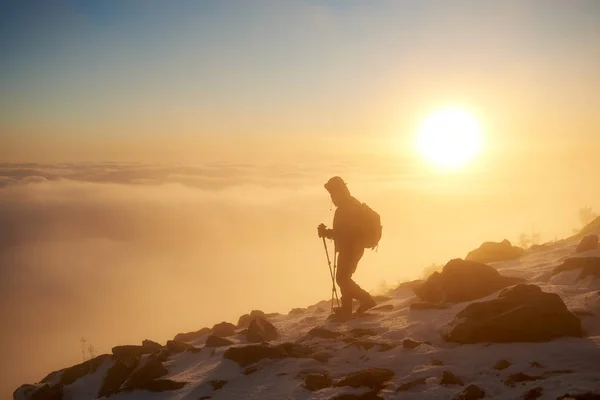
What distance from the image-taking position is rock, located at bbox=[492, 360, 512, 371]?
860 centimetres

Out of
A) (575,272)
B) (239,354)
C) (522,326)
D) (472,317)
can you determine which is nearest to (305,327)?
(239,354)

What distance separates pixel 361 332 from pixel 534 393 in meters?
5.33

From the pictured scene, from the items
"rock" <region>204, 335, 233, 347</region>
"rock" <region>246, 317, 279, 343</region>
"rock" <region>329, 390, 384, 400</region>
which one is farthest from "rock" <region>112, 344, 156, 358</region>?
"rock" <region>329, 390, 384, 400</region>

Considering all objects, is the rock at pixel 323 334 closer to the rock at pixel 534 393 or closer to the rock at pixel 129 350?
the rock at pixel 129 350

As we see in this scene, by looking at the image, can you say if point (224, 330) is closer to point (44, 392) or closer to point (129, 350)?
point (129, 350)

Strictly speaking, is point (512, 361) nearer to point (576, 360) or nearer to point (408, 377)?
point (576, 360)

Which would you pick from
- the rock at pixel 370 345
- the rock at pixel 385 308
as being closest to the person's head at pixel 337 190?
the rock at pixel 385 308

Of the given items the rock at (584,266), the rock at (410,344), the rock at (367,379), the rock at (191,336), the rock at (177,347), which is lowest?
the rock at (191,336)

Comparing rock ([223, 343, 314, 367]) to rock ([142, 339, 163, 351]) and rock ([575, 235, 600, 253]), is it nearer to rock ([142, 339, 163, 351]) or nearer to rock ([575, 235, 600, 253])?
rock ([142, 339, 163, 351])

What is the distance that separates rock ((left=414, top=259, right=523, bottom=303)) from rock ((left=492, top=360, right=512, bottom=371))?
469 centimetres

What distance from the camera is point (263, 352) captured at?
37.1 ft

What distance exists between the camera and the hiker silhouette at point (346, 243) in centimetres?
1499

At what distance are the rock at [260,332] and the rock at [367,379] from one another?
5010mm

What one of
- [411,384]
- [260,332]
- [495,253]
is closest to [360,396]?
[411,384]
